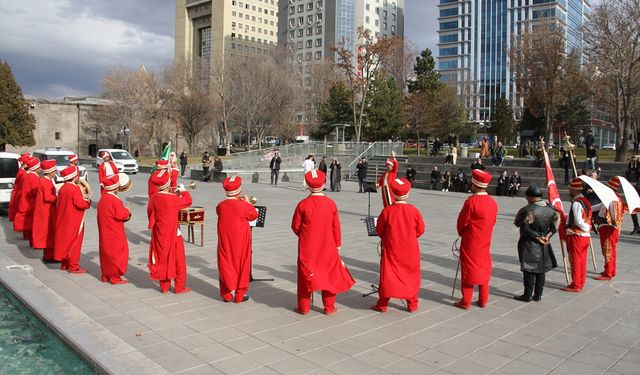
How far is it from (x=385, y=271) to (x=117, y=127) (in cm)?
5639

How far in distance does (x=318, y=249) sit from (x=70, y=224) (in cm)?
456

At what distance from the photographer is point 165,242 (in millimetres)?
7086

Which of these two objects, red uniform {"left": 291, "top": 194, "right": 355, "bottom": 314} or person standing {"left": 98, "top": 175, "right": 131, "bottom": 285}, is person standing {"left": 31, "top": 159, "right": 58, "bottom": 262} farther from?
red uniform {"left": 291, "top": 194, "right": 355, "bottom": 314}

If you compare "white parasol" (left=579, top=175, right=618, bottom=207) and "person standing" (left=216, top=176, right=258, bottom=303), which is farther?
"white parasol" (left=579, top=175, right=618, bottom=207)

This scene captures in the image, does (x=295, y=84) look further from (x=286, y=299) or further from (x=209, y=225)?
(x=286, y=299)

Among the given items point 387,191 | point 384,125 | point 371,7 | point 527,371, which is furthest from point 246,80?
point 371,7

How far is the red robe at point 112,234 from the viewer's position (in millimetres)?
7469

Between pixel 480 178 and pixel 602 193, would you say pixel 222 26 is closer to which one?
pixel 602 193

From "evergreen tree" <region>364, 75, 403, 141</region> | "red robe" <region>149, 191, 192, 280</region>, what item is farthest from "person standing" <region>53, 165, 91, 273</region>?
"evergreen tree" <region>364, 75, 403, 141</region>

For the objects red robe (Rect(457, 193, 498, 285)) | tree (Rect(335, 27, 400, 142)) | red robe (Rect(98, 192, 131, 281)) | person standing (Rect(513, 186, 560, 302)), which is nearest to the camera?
red robe (Rect(457, 193, 498, 285))

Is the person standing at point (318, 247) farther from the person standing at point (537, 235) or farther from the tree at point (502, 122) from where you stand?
the tree at point (502, 122)

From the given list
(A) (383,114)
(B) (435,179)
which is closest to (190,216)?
(B) (435,179)

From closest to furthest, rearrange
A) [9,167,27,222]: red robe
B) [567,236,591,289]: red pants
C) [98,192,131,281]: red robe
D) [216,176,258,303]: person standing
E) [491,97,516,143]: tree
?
[216,176,258,303]: person standing → [98,192,131,281]: red robe → [567,236,591,289]: red pants → [9,167,27,222]: red robe → [491,97,516,143]: tree

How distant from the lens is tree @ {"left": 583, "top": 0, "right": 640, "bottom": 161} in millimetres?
29328
